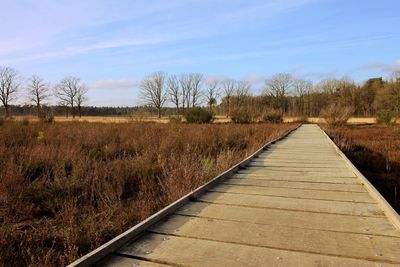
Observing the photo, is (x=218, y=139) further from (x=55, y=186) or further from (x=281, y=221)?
(x=281, y=221)

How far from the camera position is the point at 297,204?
3.69 meters

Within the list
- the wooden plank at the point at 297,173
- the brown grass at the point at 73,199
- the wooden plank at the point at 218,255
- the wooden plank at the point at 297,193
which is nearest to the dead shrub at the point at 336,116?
the brown grass at the point at 73,199

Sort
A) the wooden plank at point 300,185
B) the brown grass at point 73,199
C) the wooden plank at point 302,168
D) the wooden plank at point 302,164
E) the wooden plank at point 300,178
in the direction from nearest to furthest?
the brown grass at point 73,199 → the wooden plank at point 300,185 → the wooden plank at point 300,178 → the wooden plank at point 302,168 → the wooden plank at point 302,164

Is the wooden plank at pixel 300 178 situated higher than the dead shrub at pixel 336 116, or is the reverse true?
the dead shrub at pixel 336 116

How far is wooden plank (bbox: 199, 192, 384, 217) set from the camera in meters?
3.40

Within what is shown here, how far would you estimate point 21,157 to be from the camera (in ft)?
26.3

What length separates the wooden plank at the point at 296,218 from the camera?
9.47 feet

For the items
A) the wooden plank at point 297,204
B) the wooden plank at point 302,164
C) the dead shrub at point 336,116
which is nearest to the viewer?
the wooden plank at point 297,204

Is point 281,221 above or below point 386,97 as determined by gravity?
below

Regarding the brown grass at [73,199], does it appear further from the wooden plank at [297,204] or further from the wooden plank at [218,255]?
the wooden plank at [218,255]

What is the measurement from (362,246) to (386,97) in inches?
2319

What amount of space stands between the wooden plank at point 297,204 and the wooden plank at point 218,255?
119cm

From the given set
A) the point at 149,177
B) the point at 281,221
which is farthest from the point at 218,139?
the point at 281,221

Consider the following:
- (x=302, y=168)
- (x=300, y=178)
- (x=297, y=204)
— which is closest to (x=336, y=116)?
(x=302, y=168)
